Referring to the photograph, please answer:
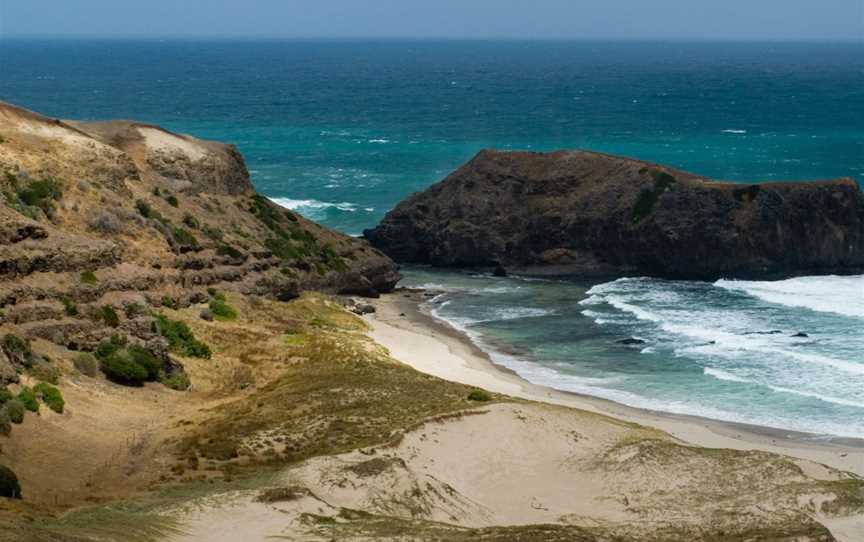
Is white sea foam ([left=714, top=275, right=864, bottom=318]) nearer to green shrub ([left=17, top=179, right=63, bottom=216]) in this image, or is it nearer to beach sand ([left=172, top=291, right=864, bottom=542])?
beach sand ([left=172, top=291, right=864, bottom=542])

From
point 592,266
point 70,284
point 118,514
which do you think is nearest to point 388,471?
point 118,514

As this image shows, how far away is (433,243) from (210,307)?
3351 cm

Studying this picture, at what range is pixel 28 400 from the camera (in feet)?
144

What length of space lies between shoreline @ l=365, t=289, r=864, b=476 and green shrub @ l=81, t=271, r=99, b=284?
1511cm

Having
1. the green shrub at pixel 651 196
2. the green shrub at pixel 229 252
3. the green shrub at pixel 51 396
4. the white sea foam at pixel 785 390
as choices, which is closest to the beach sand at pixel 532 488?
the white sea foam at pixel 785 390

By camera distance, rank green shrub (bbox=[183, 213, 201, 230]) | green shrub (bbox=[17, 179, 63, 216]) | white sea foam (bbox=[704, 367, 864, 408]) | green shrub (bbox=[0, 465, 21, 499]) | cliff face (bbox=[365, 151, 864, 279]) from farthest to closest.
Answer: cliff face (bbox=[365, 151, 864, 279]) → green shrub (bbox=[183, 213, 201, 230]) → green shrub (bbox=[17, 179, 63, 216]) → white sea foam (bbox=[704, 367, 864, 408]) → green shrub (bbox=[0, 465, 21, 499])

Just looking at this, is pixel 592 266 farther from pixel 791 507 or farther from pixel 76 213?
pixel 791 507

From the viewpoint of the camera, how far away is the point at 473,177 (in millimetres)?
98188

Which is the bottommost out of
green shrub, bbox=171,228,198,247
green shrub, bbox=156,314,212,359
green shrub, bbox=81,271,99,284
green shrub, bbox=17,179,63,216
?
green shrub, bbox=156,314,212,359

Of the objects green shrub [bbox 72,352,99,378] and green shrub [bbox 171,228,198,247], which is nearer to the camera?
green shrub [bbox 72,352,99,378]

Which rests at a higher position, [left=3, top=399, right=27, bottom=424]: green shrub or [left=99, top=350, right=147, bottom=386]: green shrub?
[left=3, top=399, right=27, bottom=424]: green shrub

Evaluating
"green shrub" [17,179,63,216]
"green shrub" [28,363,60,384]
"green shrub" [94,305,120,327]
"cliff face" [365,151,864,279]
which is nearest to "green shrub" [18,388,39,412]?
"green shrub" [28,363,60,384]

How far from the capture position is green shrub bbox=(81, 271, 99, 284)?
5525cm

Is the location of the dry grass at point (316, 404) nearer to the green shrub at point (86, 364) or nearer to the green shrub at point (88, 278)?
the green shrub at point (86, 364)
